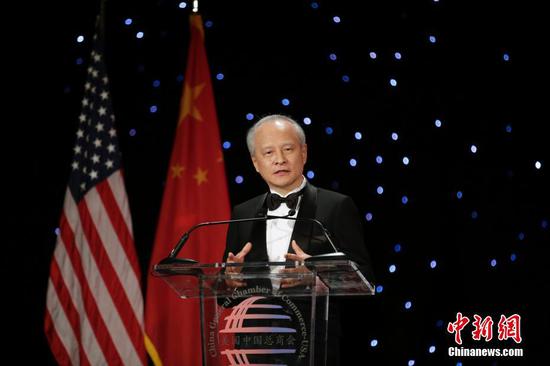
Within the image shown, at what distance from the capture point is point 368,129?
3.95m

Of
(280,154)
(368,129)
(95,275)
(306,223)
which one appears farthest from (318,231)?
(95,275)

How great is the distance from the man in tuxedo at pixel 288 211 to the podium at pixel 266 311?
514 mm

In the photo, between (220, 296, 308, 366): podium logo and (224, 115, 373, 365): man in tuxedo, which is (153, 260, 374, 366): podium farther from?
(224, 115, 373, 365): man in tuxedo

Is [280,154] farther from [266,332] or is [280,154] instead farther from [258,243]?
[266,332]

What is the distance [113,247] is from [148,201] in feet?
1.16

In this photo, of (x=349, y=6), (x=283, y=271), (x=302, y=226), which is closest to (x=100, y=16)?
(x=349, y=6)

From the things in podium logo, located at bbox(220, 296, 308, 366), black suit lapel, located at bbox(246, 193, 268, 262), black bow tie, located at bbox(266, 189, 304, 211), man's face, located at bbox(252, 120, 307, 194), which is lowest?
podium logo, located at bbox(220, 296, 308, 366)

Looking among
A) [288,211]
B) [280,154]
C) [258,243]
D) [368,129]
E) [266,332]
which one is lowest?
[266,332]

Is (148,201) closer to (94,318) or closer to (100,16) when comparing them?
(94,318)

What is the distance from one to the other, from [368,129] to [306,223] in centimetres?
146

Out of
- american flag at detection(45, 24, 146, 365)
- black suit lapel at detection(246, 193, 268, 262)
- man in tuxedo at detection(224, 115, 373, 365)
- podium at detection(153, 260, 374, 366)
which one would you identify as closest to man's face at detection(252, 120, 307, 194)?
man in tuxedo at detection(224, 115, 373, 365)

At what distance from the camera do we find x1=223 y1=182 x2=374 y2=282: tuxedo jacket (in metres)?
2.57

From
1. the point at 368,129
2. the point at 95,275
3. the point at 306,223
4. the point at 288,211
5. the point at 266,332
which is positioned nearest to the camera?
the point at 266,332

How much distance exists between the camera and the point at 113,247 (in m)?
3.87
